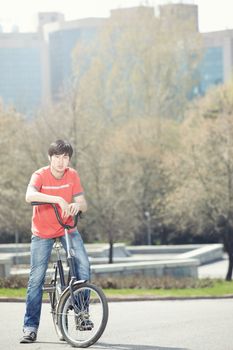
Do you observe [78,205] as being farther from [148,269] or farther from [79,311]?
[148,269]

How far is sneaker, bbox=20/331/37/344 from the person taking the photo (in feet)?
24.9

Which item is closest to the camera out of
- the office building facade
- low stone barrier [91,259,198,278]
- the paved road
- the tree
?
the paved road

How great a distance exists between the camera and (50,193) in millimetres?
7695

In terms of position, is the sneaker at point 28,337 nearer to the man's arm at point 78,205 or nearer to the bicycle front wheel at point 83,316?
the bicycle front wheel at point 83,316

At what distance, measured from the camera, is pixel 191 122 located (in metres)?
50.9

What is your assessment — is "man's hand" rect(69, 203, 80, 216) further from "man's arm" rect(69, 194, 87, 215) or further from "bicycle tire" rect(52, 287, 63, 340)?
"bicycle tire" rect(52, 287, 63, 340)

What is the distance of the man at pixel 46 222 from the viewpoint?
759cm

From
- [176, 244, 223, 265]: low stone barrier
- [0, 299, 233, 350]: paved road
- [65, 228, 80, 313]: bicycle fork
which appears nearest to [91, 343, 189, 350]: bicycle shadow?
[0, 299, 233, 350]: paved road

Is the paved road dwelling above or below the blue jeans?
below

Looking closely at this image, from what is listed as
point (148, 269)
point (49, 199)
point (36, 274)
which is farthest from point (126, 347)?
point (148, 269)

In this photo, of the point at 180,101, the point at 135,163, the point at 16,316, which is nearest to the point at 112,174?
the point at 135,163

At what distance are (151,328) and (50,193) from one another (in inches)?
67.2

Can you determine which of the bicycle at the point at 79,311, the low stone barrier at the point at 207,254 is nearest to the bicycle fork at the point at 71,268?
the bicycle at the point at 79,311

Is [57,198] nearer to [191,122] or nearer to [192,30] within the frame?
[191,122]
